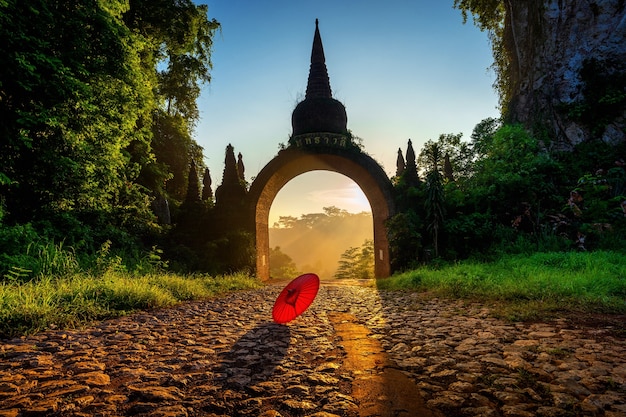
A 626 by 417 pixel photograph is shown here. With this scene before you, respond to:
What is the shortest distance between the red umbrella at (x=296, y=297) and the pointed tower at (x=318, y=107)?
507 inches

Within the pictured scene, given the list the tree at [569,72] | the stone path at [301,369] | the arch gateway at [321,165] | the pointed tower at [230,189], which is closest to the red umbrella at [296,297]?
the stone path at [301,369]

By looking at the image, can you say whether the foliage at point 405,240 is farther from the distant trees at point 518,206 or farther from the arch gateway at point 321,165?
the arch gateway at point 321,165

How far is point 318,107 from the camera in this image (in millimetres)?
16500

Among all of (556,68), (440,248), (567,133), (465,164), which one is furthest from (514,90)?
(440,248)

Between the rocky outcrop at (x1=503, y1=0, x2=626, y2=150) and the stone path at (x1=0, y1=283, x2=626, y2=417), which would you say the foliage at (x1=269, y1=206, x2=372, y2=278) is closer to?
the rocky outcrop at (x1=503, y1=0, x2=626, y2=150)

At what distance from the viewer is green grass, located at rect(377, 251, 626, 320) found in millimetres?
4551

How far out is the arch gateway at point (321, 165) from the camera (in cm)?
1523

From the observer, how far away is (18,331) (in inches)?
133

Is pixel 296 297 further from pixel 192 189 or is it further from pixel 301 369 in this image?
pixel 192 189

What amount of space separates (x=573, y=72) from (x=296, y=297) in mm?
16706

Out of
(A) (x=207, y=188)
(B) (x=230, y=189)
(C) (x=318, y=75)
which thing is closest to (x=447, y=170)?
(C) (x=318, y=75)

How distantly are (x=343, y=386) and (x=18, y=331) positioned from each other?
366cm

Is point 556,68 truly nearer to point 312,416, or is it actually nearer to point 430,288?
point 430,288

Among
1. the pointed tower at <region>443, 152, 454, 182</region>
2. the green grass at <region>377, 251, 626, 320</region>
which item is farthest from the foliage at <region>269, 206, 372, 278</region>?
the green grass at <region>377, 251, 626, 320</region>
